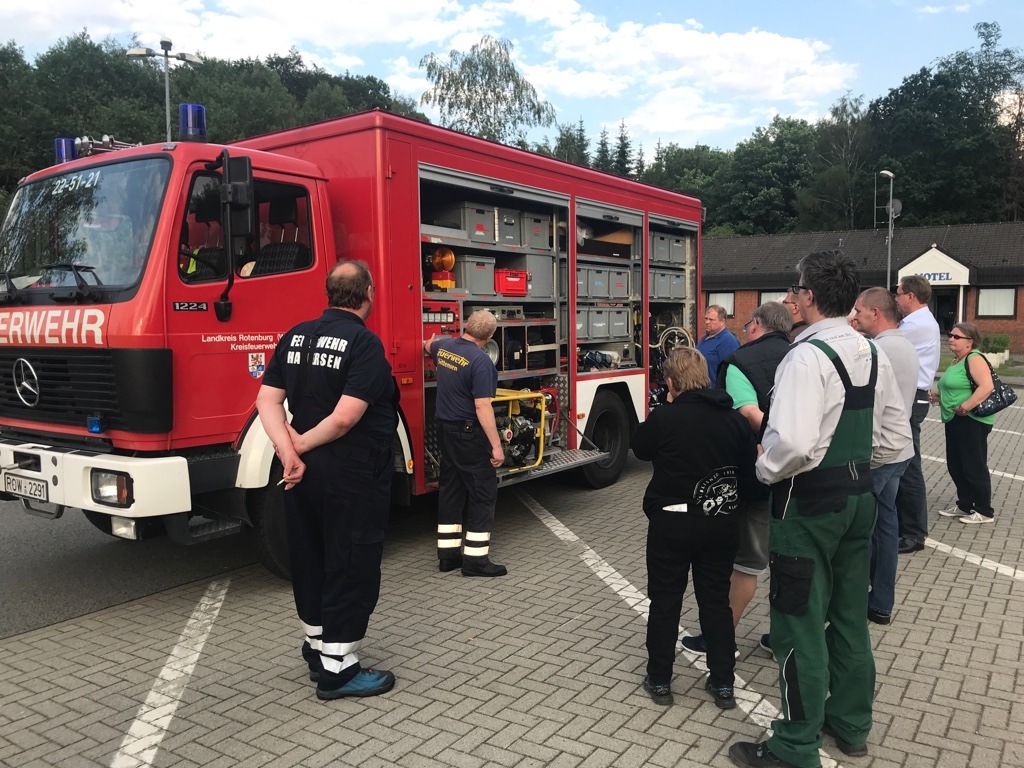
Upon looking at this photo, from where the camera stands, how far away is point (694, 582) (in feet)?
12.2

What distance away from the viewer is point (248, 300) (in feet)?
16.5

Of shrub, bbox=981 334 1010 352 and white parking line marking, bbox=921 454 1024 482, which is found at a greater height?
shrub, bbox=981 334 1010 352

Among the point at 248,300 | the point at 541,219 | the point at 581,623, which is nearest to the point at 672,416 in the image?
the point at 581,623

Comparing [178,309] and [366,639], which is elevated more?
[178,309]

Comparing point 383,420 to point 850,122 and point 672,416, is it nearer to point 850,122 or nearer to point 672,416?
point 672,416

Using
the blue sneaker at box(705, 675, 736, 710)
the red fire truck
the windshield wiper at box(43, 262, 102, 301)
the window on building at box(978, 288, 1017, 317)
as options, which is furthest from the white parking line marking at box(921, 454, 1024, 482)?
the window on building at box(978, 288, 1017, 317)

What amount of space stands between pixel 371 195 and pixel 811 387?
3493mm

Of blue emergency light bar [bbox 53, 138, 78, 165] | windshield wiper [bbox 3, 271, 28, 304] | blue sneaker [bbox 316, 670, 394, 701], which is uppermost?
blue emergency light bar [bbox 53, 138, 78, 165]

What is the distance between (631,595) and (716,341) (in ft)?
10.5

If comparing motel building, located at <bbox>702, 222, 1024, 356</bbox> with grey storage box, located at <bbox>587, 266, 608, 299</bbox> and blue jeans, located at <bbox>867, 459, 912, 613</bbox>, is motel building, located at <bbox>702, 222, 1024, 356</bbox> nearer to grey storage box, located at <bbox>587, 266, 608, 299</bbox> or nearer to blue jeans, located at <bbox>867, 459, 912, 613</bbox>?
grey storage box, located at <bbox>587, 266, 608, 299</bbox>

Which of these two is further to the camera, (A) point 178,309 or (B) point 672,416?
(A) point 178,309

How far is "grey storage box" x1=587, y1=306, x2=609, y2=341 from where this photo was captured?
805cm

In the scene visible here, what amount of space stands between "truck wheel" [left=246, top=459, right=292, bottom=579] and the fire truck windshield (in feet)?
4.64

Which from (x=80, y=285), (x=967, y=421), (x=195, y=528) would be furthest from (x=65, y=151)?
(x=967, y=421)
